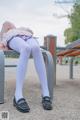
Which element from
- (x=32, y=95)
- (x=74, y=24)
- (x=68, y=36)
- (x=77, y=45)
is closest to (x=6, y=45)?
(x=32, y=95)

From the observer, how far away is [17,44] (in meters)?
3.47

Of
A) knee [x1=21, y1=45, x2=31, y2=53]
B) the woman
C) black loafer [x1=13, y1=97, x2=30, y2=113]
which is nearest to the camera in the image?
black loafer [x1=13, y1=97, x2=30, y2=113]

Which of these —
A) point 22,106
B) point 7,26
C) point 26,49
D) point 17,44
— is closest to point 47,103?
point 22,106

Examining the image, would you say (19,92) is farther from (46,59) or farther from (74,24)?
(74,24)

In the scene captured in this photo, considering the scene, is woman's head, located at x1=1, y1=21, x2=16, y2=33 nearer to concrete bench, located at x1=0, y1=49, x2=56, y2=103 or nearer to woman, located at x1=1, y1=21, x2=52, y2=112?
woman, located at x1=1, y1=21, x2=52, y2=112

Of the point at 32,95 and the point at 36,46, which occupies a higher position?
the point at 36,46

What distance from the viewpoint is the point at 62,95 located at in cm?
425

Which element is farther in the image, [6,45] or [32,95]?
[32,95]

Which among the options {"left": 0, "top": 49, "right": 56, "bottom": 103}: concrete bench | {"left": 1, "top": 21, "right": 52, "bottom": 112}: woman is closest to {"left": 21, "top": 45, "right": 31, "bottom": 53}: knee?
{"left": 1, "top": 21, "right": 52, "bottom": 112}: woman

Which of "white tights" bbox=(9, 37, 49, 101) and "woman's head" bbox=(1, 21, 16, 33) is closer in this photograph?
"white tights" bbox=(9, 37, 49, 101)

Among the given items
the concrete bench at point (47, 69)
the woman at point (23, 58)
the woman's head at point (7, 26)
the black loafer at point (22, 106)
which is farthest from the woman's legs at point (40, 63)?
the woman's head at point (7, 26)

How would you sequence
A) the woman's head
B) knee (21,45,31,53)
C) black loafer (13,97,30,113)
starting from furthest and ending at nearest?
the woman's head → knee (21,45,31,53) → black loafer (13,97,30,113)

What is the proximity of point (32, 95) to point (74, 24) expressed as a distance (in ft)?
79.3

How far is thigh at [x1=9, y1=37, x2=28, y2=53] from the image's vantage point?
340 centimetres
